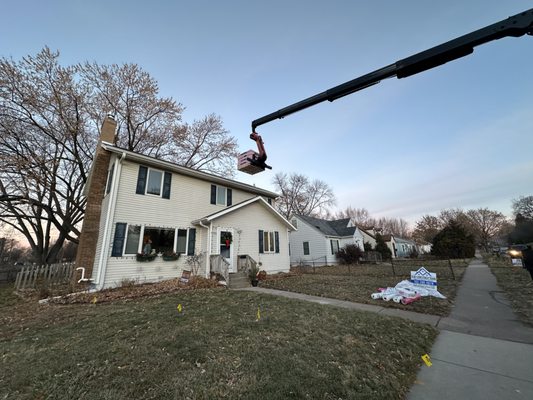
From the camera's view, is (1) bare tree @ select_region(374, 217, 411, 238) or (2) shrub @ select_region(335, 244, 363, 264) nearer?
(2) shrub @ select_region(335, 244, 363, 264)

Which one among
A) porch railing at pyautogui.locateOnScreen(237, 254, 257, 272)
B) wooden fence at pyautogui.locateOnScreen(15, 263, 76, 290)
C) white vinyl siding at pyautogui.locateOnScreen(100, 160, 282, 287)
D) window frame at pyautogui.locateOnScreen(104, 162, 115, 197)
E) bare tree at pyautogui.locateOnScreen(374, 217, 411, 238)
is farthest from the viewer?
bare tree at pyautogui.locateOnScreen(374, 217, 411, 238)

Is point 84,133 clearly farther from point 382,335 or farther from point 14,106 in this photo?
point 382,335

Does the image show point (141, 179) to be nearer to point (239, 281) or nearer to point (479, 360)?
point (239, 281)

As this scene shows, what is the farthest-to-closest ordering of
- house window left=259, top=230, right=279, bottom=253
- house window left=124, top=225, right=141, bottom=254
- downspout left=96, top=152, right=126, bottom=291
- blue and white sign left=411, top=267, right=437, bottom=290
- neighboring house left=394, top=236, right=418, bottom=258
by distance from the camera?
neighboring house left=394, top=236, right=418, bottom=258, house window left=259, top=230, right=279, bottom=253, house window left=124, top=225, right=141, bottom=254, downspout left=96, top=152, right=126, bottom=291, blue and white sign left=411, top=267, right=437, bottom=290

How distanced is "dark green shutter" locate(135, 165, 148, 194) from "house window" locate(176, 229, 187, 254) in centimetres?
280

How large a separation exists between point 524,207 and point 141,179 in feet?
274

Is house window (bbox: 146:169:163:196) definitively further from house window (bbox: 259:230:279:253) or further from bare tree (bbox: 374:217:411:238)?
bare tree (bbox: 374:217:411:238)

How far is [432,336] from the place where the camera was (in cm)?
454

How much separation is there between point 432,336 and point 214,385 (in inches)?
174

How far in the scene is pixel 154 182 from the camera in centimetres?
1165

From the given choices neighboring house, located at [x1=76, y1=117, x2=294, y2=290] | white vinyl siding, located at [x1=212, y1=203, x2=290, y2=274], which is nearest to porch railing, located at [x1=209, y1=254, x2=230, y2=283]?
neighboring house, located at [x1=76, y1=117, x2=294, y2=290]

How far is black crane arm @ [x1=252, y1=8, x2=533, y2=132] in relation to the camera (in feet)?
10.4

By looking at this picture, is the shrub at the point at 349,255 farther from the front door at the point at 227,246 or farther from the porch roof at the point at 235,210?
the front door at the point at 227,246

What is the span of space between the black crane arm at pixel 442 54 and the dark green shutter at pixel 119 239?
10.0 meters
